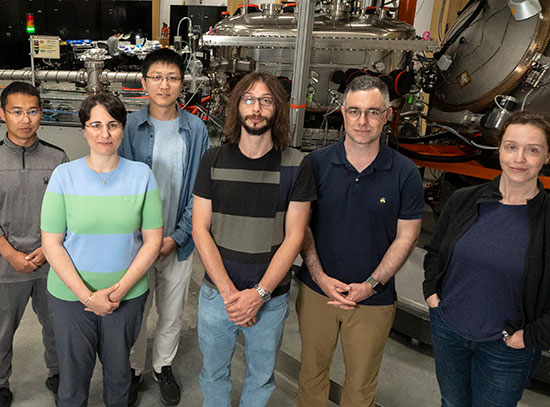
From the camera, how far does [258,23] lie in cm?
369

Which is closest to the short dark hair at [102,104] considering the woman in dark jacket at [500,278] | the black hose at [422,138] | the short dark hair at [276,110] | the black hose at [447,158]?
the short dark hair at [276,110]

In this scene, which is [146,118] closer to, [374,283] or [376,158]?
[376,158]

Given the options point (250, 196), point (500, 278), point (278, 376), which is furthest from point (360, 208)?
point (278, 376)

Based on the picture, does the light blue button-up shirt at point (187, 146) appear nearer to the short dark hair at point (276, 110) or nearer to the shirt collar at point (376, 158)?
the short dark hair at point (276, 110)

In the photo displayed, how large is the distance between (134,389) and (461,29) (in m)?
3.55

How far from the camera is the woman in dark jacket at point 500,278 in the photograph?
4.44ft

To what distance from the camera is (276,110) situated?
5.13ft

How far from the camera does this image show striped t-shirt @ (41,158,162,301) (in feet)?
5.22

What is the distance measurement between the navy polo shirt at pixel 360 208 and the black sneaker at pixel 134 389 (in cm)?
109

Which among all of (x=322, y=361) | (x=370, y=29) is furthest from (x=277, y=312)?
(x=370, y=29)

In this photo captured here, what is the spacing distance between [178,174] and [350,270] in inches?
31.6

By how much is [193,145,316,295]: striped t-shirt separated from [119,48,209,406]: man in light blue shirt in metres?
0.42

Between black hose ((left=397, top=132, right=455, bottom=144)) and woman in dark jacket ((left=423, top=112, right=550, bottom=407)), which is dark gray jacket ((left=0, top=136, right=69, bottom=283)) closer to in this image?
woman in dark jacket ((left=423, top=112, right=550, bottom=407))

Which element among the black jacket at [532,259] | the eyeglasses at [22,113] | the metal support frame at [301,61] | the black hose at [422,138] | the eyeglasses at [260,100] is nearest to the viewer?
the black jacket at [532,259]
